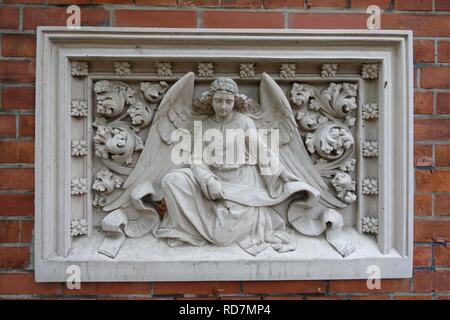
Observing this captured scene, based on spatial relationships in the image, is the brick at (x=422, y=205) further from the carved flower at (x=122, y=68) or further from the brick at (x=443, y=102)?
the carved flower at (x=122, y=68)

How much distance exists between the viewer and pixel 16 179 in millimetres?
1479

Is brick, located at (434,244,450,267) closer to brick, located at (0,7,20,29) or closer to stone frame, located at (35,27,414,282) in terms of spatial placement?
stone frame, located at (35,27,414,282)

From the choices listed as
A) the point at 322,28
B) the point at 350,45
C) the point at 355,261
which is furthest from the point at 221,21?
the point at 355,261

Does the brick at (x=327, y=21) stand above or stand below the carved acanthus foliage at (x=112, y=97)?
above

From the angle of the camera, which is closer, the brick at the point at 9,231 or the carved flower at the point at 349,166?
the brick at the point at 9,231

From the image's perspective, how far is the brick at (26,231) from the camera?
4.87 feet

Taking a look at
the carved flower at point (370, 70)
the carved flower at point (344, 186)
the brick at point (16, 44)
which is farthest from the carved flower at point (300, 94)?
the brick at point (16, 44)

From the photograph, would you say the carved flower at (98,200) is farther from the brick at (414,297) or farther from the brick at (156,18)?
the brick at (414,297)

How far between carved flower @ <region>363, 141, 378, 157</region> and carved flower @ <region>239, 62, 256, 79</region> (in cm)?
61

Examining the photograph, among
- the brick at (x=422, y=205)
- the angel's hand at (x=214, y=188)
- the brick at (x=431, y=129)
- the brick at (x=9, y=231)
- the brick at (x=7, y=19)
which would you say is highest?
the brick at (x=7, y=19)

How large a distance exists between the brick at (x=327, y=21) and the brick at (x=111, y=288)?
52.2 inches

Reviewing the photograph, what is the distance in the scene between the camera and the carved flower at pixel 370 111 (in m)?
Result: 1.57

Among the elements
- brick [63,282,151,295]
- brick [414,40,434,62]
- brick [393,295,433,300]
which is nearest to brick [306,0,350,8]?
brick [414,40,434,62]

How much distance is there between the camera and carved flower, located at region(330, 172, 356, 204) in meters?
1.57
